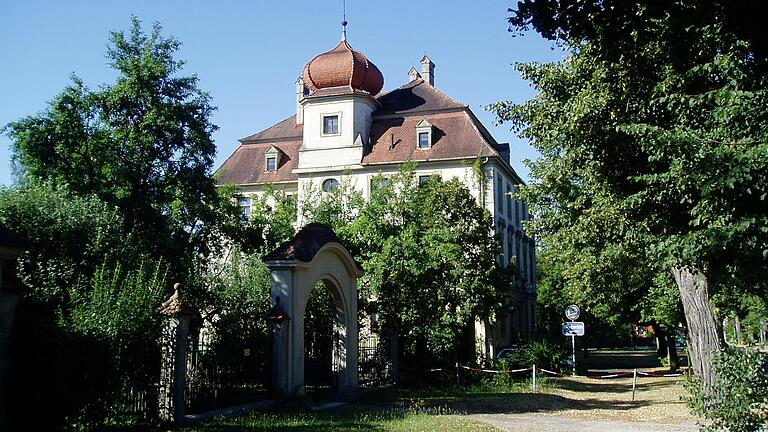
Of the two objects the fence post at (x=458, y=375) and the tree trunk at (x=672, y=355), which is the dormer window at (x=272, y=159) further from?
the tree trunk at (x=672, y=355)

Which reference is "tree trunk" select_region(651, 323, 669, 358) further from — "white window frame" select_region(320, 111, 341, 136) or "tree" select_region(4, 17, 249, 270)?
"tree" select_region(4, 17, 249, 270)

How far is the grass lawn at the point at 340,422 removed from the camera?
13766 millimetres

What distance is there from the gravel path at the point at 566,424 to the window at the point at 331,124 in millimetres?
26154

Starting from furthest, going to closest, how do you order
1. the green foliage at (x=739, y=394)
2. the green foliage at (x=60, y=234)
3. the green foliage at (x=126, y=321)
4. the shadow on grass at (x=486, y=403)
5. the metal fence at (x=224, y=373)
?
the shadow on grass at (x=486, y=403) → the metal fence at (x=224, y=373) → the green foliage at (x=60, y=234) → the green foliage at (x=126, y=321) → the green foliage at (x=739, y=394)

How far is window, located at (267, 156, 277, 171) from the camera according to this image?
4503cm

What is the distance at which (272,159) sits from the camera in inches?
1783

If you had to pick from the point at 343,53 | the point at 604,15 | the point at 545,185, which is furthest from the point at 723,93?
the point at 343,53

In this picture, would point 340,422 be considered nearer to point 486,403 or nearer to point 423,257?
point 486,403

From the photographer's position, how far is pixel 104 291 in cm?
1319

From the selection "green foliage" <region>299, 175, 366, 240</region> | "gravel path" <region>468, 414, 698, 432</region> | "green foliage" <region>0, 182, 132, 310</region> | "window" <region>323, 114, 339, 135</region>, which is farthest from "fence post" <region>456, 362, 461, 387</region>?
"window" <region>323, 114, 339, 135</region>

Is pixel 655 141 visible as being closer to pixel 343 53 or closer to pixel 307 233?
pixel 307 233

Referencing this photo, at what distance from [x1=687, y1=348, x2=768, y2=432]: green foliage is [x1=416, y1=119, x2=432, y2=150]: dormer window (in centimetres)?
2979

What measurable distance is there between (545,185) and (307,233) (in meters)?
7.87

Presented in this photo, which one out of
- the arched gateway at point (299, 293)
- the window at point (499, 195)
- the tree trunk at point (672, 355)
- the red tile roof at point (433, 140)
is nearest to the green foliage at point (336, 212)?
the arched gateway at point (299, 293)
